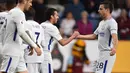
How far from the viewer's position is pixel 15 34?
12367 mm

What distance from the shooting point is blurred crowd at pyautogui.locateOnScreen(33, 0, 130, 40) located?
831 inches

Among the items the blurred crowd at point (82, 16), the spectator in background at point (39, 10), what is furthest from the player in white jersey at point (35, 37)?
the spectator in background at point (39, 10)

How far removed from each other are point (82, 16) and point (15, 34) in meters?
9.10

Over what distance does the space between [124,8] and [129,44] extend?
182 cm

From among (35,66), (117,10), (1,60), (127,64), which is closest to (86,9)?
(117,10)

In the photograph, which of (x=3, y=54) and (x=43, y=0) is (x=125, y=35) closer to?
(x=43, y=0)

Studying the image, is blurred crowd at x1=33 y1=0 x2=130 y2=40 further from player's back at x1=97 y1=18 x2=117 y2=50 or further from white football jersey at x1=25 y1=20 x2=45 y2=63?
player's back at x1=97 y1=18 x2=117 y2=50

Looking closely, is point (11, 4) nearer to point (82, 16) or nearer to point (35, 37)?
point (35, 37)

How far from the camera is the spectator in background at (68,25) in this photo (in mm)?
21328

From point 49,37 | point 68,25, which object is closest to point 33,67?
point 49,37

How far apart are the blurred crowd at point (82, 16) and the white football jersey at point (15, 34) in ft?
27.1

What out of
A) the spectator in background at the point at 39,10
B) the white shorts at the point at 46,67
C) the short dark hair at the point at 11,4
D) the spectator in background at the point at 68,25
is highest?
the short dark hair at the point at 11,4

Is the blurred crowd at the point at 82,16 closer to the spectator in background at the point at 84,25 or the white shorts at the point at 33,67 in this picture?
the spectator in background at the point at 84,25

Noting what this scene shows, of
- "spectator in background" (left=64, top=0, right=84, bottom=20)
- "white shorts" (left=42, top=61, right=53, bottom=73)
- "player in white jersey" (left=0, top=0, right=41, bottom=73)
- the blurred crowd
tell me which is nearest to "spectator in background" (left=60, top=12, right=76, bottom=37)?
the blurred crowd
